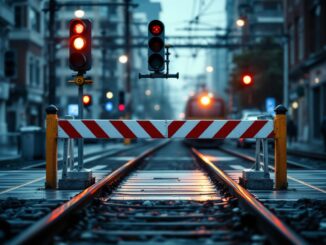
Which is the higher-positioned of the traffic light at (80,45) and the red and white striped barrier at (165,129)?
the traffic light at (80,45)

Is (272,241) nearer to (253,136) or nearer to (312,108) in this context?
(253,136)

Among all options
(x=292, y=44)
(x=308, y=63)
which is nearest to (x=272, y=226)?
(x=308, y=63)

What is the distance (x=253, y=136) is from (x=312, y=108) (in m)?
39.5

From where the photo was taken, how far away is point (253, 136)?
37.9 feet

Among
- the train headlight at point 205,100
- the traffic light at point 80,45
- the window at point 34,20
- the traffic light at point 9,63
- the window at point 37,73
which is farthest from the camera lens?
the window at point 37,73

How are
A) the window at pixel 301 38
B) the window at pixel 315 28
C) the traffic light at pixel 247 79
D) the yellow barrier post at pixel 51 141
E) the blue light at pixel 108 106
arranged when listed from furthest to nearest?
the window at pixel 301 38
the window at pixel 315 28
the blue light at pixel 108 106
the traffic light at pixel 247 79
the yellow barrier post at pixel 51 141

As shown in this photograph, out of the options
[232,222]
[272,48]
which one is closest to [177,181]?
[232,222]

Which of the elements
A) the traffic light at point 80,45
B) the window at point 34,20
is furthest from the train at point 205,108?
the traffic light at point 80,45

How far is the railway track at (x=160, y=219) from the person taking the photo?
6473 mm

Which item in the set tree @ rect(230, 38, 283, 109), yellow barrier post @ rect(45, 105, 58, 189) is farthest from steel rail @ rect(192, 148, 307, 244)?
tree @ rect(230, 38, 283, 109)

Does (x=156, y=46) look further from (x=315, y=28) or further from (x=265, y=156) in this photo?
(x=315, y=28)

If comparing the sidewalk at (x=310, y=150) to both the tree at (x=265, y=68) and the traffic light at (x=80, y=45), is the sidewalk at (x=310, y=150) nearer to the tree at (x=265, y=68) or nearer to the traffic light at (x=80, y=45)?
the traffic light at (x=80, y=45)

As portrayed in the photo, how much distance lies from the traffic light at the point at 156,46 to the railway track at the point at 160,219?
276 centimetres

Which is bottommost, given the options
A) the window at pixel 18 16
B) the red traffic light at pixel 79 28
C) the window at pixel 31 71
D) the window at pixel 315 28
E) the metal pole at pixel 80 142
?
the metal pole at pixel 80 142
